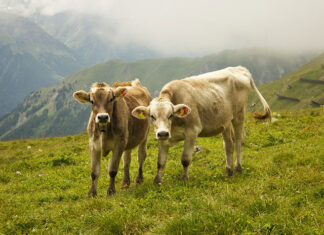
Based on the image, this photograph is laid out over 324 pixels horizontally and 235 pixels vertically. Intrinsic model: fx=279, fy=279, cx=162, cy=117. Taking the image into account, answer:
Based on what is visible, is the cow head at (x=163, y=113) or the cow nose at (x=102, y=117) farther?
the cow head at (x=163, y=113)

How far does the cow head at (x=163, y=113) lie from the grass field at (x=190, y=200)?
166cm

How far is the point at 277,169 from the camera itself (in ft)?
29.4

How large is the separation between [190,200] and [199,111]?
393 cm

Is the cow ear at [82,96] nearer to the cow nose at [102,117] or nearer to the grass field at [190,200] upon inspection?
the cow nose at [102,117]

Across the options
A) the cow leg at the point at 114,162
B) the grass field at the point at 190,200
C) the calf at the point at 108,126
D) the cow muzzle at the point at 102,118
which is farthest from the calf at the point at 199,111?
the cow leg at the point at 114,162

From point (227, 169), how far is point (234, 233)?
568 centimetres

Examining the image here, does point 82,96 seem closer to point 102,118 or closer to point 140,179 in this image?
point 102,118

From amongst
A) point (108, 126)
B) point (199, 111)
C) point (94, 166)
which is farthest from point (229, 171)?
point (94, 166)

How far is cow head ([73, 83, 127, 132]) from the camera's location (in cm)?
805

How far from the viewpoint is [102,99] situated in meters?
8.42

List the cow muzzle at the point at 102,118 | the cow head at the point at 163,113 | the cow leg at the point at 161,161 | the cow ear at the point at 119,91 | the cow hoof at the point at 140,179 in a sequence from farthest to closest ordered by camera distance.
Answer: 1. the cow hoof at the point at 140,179
2. the cow leg at the point at 161,161
3. the cow ear at the point at 119,91
4. the cow head at the point at 163,113
5. the cow muzzle at the point at 102,118

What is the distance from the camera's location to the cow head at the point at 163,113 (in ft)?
26.1

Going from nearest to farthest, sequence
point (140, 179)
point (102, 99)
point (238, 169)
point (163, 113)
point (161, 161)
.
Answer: point (163, 113) → point (102, 99) → point (161, 161) → point (238, 169) → point (140, 179)

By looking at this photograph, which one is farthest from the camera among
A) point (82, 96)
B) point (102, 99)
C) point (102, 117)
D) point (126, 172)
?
point (126, 172)
